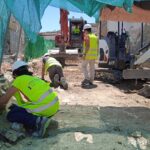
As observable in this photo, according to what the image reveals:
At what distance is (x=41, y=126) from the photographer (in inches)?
255

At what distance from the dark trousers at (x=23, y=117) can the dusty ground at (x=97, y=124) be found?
254 millimetres

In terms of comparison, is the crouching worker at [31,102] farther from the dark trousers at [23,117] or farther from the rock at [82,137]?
the rock at [82,137]

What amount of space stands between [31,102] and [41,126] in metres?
0.45

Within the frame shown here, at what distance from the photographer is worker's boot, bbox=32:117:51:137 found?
21.2 ft

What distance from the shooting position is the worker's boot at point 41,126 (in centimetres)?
647

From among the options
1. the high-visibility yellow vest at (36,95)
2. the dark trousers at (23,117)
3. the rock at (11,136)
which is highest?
the high-visibility yellow vest at (36,95)

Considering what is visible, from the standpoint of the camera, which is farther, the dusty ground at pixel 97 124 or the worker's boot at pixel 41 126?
the worker's boot at pixel 41 126

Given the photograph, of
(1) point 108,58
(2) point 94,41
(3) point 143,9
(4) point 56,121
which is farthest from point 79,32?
(4) point 56,121

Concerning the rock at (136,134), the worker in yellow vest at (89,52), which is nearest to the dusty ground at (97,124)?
the rock at (136,134)

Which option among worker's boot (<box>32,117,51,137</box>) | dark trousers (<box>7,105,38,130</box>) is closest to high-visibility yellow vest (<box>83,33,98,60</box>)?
dark trousers (<box>7,105,38,130</box>)

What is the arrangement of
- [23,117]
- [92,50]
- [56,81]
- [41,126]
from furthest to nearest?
[92,50], [56,81], [23,117], [41,126]

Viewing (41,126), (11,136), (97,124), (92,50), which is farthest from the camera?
(92,50)

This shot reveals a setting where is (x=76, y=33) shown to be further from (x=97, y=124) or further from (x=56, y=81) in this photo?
(x=97, y=124)

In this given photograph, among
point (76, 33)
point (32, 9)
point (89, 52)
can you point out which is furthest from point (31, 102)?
point (76, 33)
